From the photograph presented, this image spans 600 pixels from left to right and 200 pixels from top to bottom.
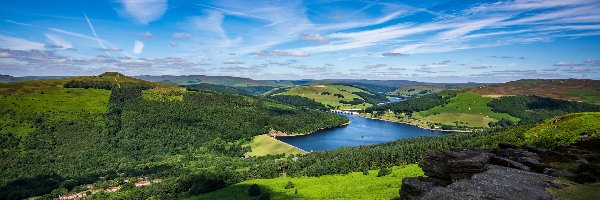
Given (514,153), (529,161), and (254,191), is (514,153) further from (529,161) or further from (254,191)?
(254,191)

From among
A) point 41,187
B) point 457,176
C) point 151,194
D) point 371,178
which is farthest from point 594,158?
point 41,187

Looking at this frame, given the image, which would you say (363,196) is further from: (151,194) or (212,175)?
(151,194)

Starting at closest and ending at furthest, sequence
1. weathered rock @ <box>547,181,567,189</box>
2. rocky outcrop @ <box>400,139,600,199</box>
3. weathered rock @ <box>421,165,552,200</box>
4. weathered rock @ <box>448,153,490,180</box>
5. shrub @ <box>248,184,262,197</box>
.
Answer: weathered rock @ <box>421,165,552,200</box> → rocky outcrop @ <box>400,139,600,199</box> → weathered rock @ <box>547,181,567,189</box> → weathered rock @ <box>448,153,490,180</box> → shrub @ <box>248,184,262,197</box>

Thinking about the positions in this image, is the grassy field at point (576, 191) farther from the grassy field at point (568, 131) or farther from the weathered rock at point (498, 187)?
the grassy field at point (568, 131)

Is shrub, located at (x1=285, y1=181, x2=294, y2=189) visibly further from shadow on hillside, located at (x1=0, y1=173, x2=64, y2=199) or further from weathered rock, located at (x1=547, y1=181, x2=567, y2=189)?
shadow on hillside, located at (x1=0, y1=173, x2=64, y2=199)

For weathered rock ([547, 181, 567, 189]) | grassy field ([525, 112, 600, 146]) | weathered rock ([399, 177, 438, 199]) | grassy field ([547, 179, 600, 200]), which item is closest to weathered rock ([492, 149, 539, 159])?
grassy field ([547, 179, 600, 200])
